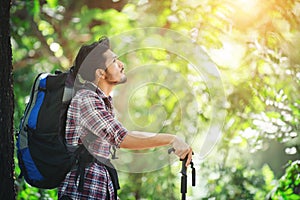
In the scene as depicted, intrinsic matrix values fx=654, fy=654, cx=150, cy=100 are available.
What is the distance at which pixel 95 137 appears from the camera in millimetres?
2516

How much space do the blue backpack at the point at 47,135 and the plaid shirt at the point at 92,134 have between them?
4cm

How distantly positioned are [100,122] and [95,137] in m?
0.11

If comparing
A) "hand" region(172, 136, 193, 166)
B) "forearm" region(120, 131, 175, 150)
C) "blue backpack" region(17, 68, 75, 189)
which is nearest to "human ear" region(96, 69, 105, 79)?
"blue backpack" region(17, 68, 75, 189)

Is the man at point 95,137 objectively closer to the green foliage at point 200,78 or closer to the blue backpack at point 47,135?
the blue backpack at point 47,135

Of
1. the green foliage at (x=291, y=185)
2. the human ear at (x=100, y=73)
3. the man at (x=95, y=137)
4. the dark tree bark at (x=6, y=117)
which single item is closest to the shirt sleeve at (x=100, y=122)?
the man at (x=95, y=137)

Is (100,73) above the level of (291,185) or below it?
above

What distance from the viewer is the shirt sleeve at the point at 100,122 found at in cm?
243

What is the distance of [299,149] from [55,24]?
2457mm

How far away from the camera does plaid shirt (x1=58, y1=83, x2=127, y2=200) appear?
2432 millimetres

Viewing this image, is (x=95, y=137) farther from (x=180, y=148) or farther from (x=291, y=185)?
(x=291, y=185)

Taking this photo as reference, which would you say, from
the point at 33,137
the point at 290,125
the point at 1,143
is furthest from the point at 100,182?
the point at 290,125

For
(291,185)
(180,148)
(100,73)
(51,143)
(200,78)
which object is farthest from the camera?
(200,78)

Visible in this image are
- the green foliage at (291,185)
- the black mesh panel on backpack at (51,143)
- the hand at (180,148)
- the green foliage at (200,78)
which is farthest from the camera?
the green foliage at (200,78)

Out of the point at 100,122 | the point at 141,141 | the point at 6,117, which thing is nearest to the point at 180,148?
the point at 141,141
